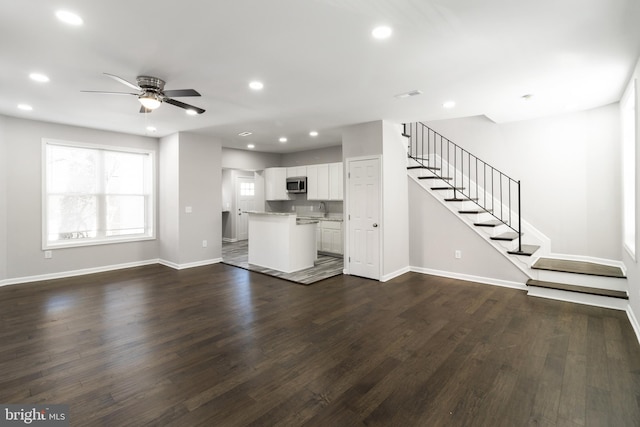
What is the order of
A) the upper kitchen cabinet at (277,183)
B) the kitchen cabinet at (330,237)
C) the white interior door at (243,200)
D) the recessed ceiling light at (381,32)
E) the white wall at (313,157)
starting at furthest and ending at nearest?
the white interior door at (243,200)
the upper kitchen cabinet at (277,183)
the white wall at (313,157)
the kitchen cabinet at (330,237)
the recessed ceiling light at (381,32)

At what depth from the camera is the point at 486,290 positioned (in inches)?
180

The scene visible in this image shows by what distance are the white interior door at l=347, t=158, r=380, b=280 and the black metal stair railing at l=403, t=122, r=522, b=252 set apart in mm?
1161

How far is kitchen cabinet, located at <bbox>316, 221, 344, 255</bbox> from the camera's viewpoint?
728 centimetres

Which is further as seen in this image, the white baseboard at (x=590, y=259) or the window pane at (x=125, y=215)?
the window pane at (x=125, y=215)

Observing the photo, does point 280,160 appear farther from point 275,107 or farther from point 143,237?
point 275,107

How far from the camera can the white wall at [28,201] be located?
5.02 meters

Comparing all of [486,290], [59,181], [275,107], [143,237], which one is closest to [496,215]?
[486,290]

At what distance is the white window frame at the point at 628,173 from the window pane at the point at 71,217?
843 cm

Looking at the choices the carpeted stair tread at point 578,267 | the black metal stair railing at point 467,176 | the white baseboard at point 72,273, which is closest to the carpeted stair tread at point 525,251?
the carpeted stair tread at point 578,267

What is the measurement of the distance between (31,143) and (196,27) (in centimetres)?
490

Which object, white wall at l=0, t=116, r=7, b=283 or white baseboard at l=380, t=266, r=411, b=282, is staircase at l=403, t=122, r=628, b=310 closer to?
white baseboard at l=380, t=266, r=411, b=282

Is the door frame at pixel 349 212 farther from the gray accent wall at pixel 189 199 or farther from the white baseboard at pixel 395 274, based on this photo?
the gray accent wall at pixel 189 199

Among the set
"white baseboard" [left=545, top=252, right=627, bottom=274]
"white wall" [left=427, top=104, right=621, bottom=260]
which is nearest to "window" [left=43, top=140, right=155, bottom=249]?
"white wall" [left=427, top=104, right=621, bottom=260]

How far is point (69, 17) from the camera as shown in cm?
226
